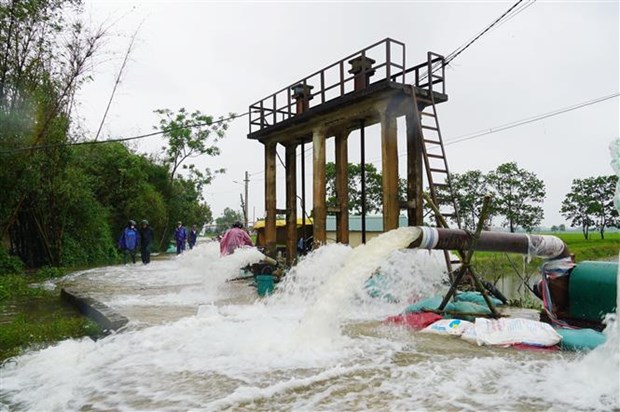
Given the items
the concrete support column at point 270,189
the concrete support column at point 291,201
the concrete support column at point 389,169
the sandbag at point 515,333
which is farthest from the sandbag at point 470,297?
the concrete support column at point 270,189

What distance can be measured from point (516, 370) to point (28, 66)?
46.5 ft

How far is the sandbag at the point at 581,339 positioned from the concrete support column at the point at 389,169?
4.75m

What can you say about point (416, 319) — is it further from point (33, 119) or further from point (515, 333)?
point (33, 119)

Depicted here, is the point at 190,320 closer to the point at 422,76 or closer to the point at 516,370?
the point at 516,370

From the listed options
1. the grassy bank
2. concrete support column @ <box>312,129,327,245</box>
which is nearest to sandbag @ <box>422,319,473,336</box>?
the grassy bank

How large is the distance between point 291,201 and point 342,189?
2347mm

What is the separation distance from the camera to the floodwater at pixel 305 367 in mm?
3852

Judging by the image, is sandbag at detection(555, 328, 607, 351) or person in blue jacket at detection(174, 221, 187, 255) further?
person in blue jacket at detection(174, 221, 187, 255)

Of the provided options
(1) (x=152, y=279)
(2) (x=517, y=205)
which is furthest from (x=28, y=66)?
(2) (x=517, y=205)

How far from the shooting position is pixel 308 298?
30.2ft

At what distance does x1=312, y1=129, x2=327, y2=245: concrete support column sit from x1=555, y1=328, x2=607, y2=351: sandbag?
7.16 m

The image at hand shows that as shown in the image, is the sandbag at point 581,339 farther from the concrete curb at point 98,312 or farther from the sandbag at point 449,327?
the concrete curb at point 98,312

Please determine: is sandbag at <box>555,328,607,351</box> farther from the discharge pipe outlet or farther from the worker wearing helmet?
the worker wearing helmet

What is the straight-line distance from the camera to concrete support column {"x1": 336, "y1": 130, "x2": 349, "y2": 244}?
497 inches
